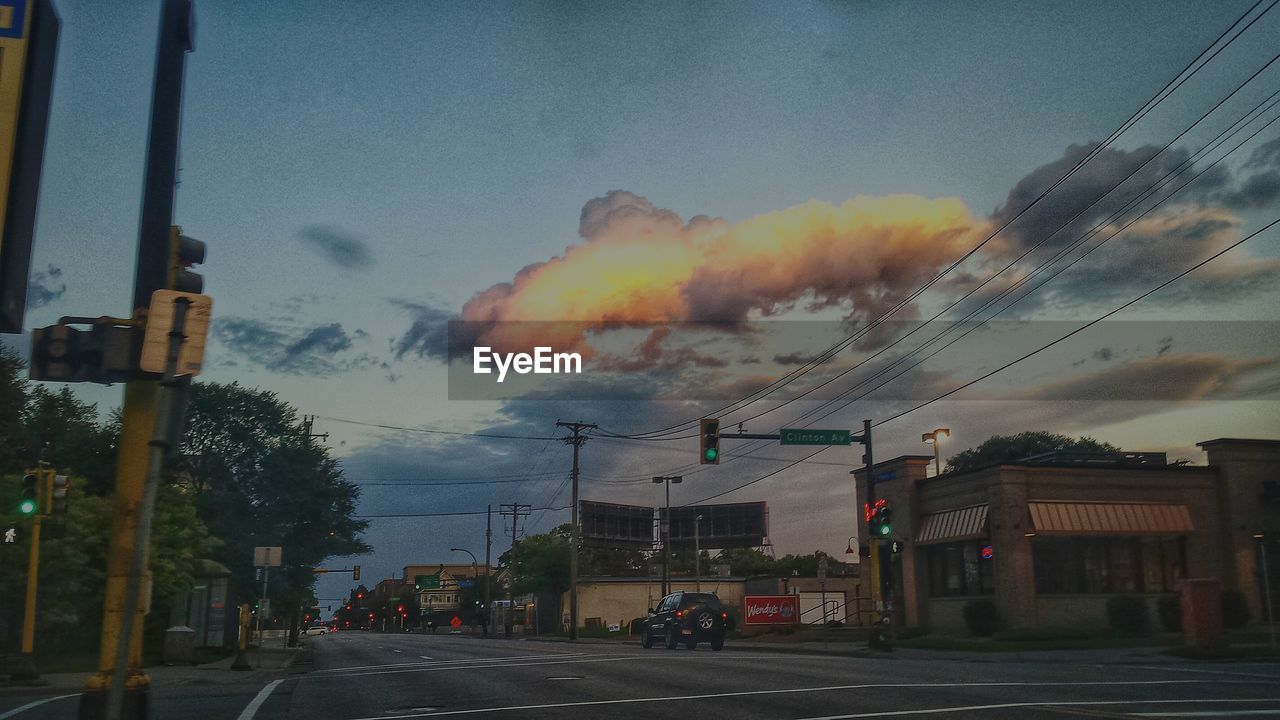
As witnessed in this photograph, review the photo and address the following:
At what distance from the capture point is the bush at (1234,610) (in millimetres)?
35219

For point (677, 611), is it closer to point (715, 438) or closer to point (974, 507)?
point (715, 438)

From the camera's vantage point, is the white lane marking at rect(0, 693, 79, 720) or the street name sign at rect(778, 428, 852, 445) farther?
the street name sign at rect(778, 428, 852, 445)

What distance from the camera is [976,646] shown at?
102 feet

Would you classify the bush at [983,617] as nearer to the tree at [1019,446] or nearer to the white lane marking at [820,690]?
the white lane marking at [820,690]

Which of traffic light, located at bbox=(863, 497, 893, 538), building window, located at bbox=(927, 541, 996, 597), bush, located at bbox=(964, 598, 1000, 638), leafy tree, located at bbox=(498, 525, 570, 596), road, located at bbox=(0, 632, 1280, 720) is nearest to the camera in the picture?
road, located at bbox=(0, 632, 1280, 720)

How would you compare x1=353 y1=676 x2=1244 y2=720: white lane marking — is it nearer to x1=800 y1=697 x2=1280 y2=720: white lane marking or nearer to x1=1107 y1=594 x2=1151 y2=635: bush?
x1=800 y1=697 x2=1280 y2=720: white lane marking

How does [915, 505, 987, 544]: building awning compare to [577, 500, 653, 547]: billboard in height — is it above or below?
below

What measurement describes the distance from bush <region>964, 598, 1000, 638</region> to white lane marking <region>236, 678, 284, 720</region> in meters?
26.1

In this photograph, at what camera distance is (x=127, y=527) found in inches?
343

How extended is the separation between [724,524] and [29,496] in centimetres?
8784

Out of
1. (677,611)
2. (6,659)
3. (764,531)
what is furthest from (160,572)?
(764,531)

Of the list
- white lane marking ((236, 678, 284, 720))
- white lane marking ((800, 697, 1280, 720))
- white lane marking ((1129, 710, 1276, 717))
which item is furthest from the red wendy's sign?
white lane marking ((1129, 710, 1276, 717))

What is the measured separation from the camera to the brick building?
37281mm

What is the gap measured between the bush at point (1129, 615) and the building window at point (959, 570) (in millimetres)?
4346
